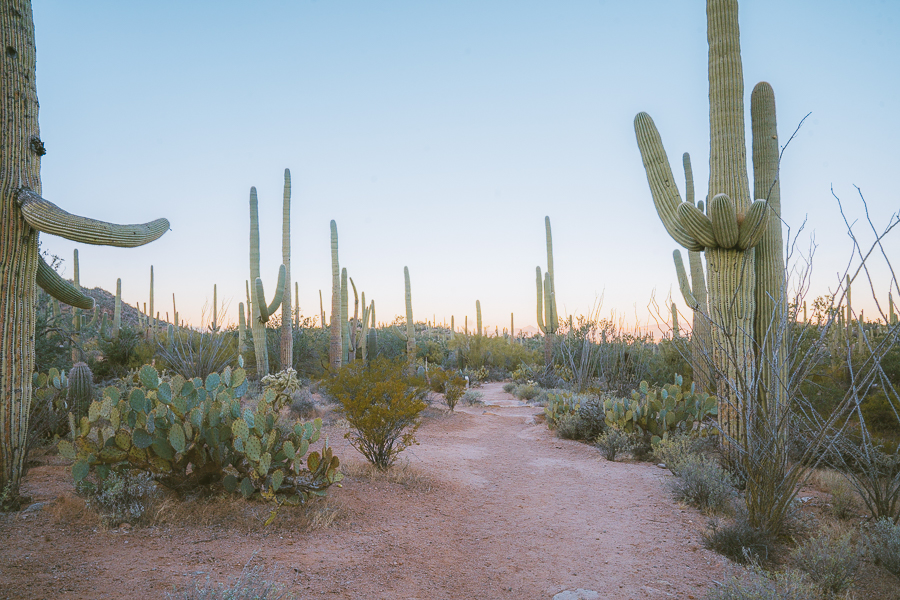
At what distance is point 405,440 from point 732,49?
6.36 meters

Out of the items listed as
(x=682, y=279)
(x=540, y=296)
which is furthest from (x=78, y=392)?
(x=540, y=296)

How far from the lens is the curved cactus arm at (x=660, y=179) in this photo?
679cm

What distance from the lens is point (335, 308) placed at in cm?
1628

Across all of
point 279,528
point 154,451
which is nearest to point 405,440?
point 279,528

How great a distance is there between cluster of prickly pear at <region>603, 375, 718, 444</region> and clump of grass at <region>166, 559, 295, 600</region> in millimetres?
6193

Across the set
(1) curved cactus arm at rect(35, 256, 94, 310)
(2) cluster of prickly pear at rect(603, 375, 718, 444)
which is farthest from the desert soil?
(1) curved cactus arm at rect(35, 256, 94, 310)

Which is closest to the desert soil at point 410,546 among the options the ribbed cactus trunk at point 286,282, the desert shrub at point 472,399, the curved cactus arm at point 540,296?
the desert shrub at point 472,399

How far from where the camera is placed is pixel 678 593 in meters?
3.88

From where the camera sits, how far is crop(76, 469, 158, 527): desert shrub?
4.38 m

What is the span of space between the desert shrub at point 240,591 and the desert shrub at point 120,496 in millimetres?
1333

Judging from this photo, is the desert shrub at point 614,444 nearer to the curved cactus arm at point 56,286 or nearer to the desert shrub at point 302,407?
the desert shrub at point 302,407

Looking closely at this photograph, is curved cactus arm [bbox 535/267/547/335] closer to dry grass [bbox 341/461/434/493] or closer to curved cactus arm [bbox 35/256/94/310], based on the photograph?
dry grass [bbox 341/461/434/493]

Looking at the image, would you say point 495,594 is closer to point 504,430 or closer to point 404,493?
point 404,493

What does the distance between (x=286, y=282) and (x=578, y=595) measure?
1255 cm
